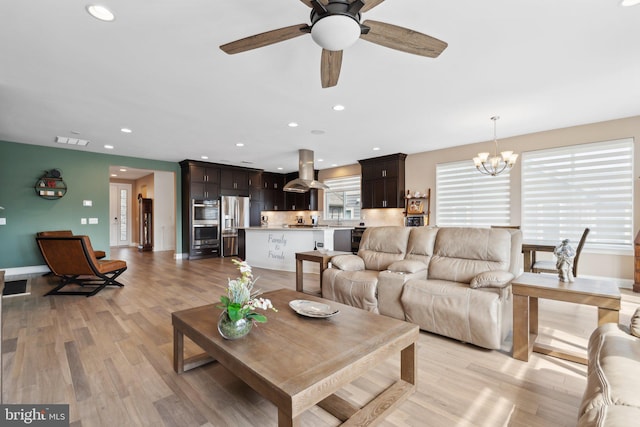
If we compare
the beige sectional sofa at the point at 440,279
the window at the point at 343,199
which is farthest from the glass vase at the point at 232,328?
the window at the point at 343,199

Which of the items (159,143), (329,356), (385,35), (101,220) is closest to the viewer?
(329,356)

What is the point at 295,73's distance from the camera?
3.02 metres

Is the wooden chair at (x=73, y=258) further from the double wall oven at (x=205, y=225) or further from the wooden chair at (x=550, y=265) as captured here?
the wooden chair at (x=550, y=265)

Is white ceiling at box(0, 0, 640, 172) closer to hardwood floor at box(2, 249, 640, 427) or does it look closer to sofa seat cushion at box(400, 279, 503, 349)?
sofa seat cushion at box(400, 279, 503, 349)

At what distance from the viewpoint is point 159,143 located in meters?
5.88

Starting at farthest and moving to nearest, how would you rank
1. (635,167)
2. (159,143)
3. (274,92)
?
(159,143), (635,167), (274,92)

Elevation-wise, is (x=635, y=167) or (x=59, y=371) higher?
(x=635, y=167)

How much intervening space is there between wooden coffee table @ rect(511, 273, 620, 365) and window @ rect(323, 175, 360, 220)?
6.25m

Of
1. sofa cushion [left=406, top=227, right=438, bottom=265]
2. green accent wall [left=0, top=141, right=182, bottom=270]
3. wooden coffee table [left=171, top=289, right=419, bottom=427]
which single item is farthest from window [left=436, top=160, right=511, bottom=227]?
green accent wall [left=0, top=141, right=182, bottom=270]

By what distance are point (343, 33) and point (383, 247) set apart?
2598 millimetres

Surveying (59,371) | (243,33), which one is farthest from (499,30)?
(59,371)

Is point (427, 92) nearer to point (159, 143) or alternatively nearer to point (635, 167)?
point (635, 167)

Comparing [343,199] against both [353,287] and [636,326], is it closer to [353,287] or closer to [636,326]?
[353,287]

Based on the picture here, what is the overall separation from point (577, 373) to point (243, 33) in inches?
143
